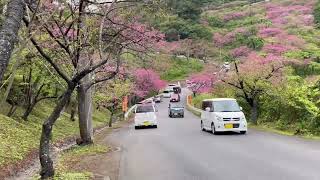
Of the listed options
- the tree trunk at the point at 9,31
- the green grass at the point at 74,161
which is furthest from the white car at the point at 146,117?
the tree trunk at the point at 9,31

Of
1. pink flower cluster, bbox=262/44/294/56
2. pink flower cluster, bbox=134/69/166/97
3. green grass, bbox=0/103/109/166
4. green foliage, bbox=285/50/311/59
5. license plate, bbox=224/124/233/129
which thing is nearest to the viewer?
green grass, bbox=0/103/109/166

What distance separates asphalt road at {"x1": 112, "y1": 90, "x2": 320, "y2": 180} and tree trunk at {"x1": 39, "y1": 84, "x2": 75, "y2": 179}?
1834 mm

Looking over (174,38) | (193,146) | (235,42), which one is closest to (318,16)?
(235,42)

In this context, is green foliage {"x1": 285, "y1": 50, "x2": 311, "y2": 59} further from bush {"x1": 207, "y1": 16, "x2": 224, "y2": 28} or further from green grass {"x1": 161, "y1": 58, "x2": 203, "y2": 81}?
bush {"x1": 207, "y1": 16, "x2": 224, "y2": 28}

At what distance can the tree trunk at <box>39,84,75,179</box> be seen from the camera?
1120cm

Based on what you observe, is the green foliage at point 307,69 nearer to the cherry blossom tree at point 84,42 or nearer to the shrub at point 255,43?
the shrub at point 255,43

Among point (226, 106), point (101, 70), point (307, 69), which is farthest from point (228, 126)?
point (307, 69)

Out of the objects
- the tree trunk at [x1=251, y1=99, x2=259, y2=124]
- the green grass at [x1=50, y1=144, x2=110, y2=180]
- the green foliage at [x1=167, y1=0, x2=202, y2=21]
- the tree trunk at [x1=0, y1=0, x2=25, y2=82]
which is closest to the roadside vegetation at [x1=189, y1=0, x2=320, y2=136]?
the tree trunk at [x1=251, y1=99, x2=259, y2=124]

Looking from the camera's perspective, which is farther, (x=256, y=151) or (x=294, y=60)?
(x=294, y=60)

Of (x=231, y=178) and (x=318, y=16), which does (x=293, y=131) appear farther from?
(x=318, y=16)

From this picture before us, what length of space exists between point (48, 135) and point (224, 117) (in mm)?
13407

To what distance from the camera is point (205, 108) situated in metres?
26.7

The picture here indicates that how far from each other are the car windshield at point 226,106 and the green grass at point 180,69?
51754 mm

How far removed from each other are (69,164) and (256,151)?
243 inches
